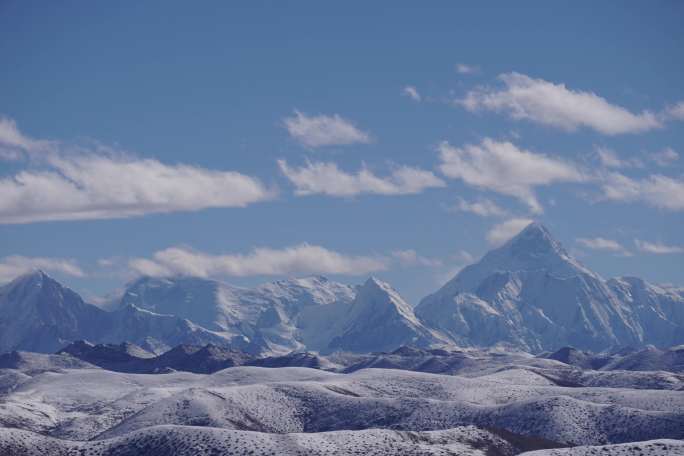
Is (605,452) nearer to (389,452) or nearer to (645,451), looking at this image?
(645,451)

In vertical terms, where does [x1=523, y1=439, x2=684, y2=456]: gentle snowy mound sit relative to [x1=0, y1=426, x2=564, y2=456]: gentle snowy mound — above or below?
below

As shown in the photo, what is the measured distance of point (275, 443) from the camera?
15338 cm

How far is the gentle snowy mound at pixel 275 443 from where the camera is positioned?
151000mm

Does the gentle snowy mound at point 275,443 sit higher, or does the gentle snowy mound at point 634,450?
the gentle snowy mound at point 275,443

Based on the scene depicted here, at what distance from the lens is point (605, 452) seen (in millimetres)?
139625

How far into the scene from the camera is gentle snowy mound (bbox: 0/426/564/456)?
5945 inches

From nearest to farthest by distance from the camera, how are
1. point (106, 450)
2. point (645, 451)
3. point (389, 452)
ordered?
point (645, 451)
point (389, 452)
point (106, 450)

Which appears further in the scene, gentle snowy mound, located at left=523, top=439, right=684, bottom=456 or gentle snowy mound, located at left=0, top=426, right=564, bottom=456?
gentle snowy mound, located at left=0, top=426, right=564, bottom=456

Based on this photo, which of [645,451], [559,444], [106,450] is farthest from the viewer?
[559,444]

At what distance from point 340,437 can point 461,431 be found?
18.9 m

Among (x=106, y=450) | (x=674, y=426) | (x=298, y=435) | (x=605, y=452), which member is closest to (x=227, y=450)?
(x=298, y=435)

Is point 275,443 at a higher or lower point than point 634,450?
higher

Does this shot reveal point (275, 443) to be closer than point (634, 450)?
No

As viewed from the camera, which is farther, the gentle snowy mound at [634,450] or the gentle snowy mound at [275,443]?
the gentle snowy mound at [275,443]
